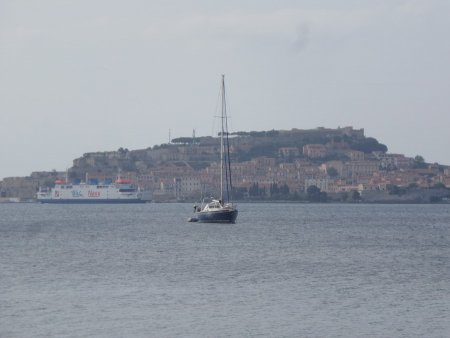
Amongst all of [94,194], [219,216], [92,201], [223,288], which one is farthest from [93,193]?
[223,288]

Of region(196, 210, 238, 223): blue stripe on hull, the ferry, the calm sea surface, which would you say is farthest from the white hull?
the calm sea surface

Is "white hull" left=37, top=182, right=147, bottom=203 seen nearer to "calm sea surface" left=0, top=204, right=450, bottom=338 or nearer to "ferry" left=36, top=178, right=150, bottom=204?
"ferry" left=36, top=178, right=150, bottom=204

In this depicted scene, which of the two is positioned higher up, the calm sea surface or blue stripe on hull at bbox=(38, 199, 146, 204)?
blue stripe on hull at bbox=(38, 199, 146, 204)

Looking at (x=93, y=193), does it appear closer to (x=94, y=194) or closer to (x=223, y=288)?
(x=94, y=194)

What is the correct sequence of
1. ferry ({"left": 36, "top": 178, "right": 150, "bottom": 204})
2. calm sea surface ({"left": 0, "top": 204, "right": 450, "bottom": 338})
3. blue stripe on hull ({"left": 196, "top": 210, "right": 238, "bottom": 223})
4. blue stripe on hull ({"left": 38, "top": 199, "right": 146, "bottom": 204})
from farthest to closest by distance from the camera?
blue stripe on hull ({"left": 38, "top": 199, "right": 146, "bottom": 204}) < ferry ({"left": 36, "top": 178, "right": 150, "bottom": 204}) < blue stripe on hull ({"left": 196, "top": 210, "right": 238, "bottom": 223}) < calm sea surface ({"left": 0, "top": 204, "right": 450, "bottom": 338})

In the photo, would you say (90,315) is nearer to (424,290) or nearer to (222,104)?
(424,290)

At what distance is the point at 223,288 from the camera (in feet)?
111

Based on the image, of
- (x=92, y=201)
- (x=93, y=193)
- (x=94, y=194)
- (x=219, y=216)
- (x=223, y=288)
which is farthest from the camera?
(x=92, y=201)

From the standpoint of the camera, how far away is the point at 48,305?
1173 inches

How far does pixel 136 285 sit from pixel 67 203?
154m

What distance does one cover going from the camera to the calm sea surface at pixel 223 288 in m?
26.8

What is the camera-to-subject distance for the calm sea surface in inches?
1055

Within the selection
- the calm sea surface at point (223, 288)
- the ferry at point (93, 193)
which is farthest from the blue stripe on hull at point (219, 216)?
the ferry at point (93, 193)

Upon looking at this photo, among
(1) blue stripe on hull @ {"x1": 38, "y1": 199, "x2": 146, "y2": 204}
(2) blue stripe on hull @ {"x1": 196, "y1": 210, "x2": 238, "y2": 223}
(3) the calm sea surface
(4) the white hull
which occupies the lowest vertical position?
(3) the calm sea surface
